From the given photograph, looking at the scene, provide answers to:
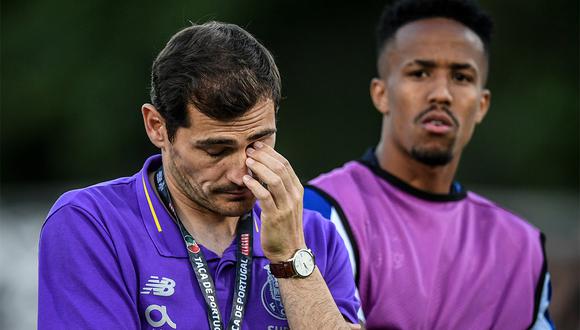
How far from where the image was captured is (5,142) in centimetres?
1733

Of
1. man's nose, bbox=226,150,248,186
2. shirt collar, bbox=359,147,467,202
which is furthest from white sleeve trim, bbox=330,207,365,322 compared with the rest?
man's nose, bbox=226,150,248,186

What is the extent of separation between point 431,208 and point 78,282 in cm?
240

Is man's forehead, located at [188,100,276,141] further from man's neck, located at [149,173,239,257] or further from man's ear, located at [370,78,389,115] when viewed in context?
man's ear, located at [370,78,389,115]

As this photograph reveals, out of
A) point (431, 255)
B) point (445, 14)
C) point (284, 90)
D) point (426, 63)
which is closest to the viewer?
point (431, 255)

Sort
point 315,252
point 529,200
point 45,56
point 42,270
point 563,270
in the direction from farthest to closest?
point 45,56 → point 529,200 → point 563,270 → point 315,252 → point 42,270

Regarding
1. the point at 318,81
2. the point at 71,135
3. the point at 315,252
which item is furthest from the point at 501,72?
the point at 315,252

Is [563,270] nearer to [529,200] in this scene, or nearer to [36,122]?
[529,200]

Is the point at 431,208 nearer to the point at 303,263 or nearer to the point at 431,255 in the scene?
the point at 431,255

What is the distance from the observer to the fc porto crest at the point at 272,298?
408cm

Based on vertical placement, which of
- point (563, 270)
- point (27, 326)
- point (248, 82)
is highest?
point (248, 82)

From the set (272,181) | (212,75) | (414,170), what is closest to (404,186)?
(414,170)

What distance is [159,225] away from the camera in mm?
4059

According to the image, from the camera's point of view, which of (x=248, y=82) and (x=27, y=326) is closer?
(x=248, y=82)

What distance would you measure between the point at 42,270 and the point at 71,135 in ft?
44.6
